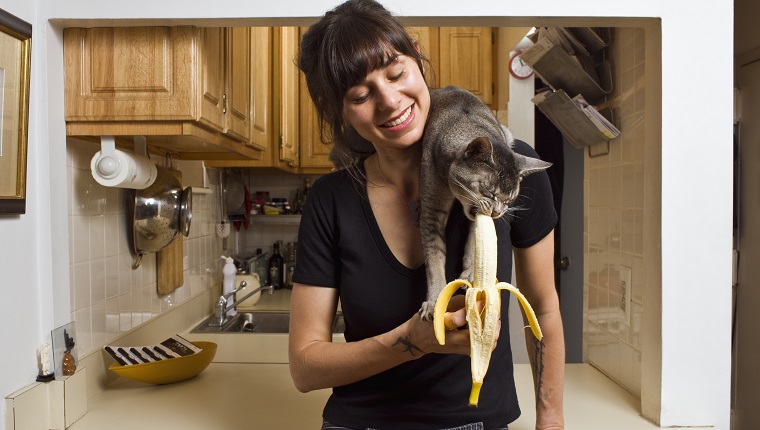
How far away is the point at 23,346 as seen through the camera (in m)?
1.23

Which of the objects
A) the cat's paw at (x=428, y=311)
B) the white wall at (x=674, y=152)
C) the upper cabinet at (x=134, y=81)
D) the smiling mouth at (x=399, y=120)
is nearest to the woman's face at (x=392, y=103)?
the smiling mouth at (x=399, y=120)

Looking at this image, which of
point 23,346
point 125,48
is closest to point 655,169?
point 125,48

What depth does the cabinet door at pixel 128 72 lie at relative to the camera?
1.37 metres

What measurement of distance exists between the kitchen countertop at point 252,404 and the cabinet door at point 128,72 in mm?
705

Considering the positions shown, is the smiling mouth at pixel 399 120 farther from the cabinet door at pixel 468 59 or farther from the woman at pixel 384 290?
the cabinet door at pixel 468 59

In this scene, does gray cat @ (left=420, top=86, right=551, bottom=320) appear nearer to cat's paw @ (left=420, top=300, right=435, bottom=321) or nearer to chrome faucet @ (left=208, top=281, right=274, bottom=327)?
cat's paw @ (left=420, top=300, right=435, bottom=321)

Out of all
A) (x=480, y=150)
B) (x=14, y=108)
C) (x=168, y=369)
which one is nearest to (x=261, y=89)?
(x=168, y=369)

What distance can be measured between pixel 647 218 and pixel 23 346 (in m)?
1.35

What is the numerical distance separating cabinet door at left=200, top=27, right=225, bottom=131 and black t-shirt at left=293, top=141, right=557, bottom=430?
0.50 metres

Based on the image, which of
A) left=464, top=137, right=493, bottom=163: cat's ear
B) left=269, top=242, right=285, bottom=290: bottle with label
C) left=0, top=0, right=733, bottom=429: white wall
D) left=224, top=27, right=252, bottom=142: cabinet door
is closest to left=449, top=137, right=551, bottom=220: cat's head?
left=464, top=137, right=493, bottom=163: cat's ear

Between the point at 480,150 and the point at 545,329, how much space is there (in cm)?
47

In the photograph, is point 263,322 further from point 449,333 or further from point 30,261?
point 449,333

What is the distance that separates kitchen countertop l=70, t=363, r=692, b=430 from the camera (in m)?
1.41

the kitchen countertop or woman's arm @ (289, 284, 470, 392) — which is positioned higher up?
woman's arm @ (289, 284, 470, 392)
